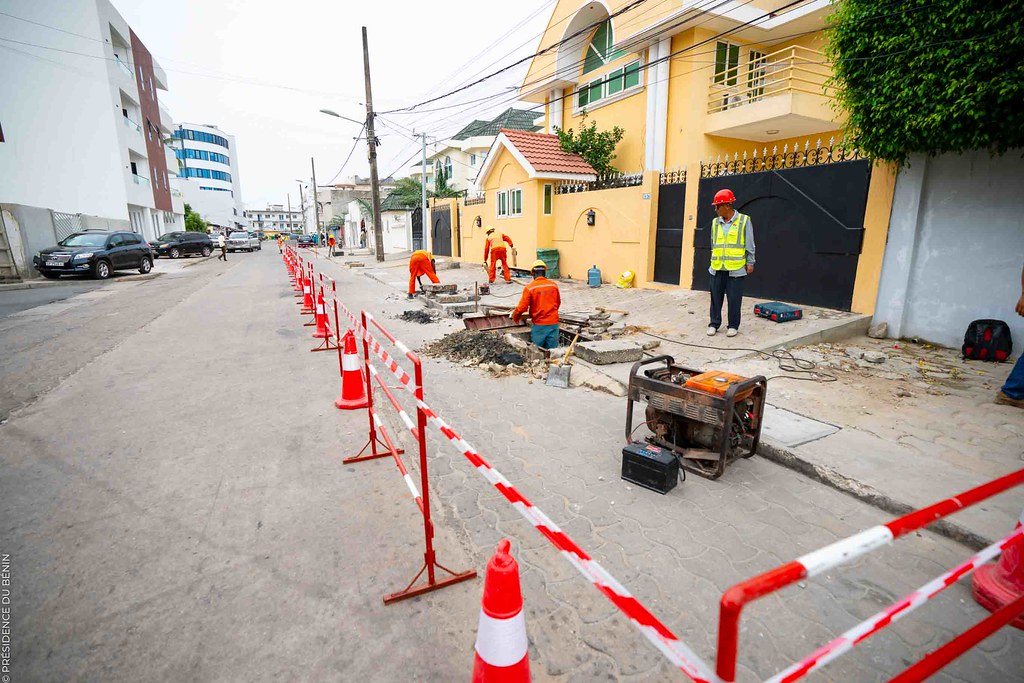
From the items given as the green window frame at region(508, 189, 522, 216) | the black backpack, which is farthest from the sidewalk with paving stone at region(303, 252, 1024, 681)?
the green window frame at region(508, 189, 522, 216)

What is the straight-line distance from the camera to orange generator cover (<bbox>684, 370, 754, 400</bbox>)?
11.4 ft

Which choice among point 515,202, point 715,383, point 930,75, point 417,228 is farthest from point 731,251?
point 417,228

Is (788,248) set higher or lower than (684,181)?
lower

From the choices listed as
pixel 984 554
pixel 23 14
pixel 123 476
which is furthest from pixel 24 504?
pixel 23 14

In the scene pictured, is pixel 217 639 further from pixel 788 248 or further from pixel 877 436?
pixel 788 248

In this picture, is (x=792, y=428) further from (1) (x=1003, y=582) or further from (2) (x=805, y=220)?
(2) (x=805, y=220)

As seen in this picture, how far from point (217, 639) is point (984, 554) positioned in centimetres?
314

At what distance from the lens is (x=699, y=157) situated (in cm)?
1361

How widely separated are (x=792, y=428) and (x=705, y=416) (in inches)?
54.2

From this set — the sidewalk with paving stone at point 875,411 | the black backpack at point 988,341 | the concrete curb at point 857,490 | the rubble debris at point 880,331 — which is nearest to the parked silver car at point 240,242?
the sidewalk with paving stone at point 875,411

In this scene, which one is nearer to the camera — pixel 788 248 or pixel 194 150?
pixel 788 248

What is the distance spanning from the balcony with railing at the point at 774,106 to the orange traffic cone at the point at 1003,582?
1083 cm

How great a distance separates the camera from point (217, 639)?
2.26m

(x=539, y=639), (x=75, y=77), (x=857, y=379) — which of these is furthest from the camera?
(x=75, y=77)
